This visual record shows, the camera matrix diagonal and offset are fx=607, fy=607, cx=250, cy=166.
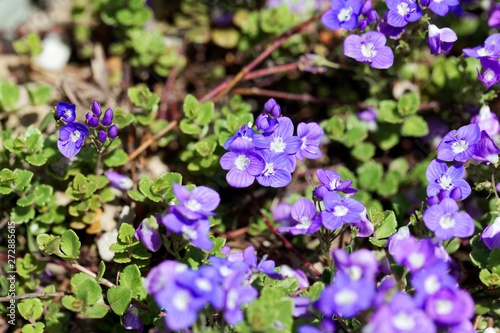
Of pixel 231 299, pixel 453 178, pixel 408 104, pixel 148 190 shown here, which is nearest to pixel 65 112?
pixel 148 190

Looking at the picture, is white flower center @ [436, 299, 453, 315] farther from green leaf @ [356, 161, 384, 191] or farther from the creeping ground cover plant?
green leaf @ [356, 161, 384, 191]

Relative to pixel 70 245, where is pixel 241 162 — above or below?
above

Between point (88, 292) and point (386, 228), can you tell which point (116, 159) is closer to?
point (88, 292)

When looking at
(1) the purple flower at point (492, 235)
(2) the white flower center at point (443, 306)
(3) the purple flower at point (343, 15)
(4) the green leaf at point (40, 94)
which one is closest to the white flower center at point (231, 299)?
(2) the white flower center at point (443, 306)

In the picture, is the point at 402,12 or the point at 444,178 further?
the point at 402,12

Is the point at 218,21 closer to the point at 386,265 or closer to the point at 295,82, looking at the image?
the point at 295,82

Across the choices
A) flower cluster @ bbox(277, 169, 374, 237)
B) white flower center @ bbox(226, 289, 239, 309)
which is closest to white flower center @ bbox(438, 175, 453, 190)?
flower cluster @ bbox(277, 169, 374, 237)

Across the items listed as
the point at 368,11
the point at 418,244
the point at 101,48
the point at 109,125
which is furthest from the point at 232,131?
the point at 101,48
